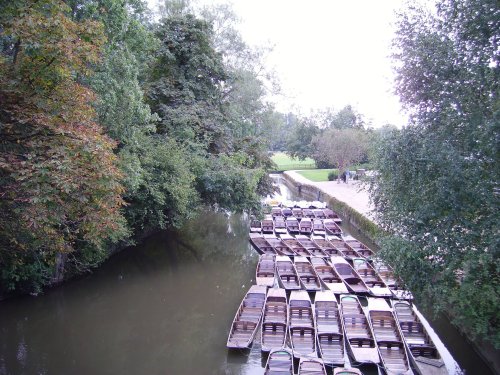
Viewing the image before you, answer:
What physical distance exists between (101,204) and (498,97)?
25.5ft

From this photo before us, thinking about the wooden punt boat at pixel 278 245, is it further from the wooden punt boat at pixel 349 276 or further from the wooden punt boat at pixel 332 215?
the wooden punt boat at pixel 332 215

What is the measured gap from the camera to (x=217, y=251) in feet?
71.2

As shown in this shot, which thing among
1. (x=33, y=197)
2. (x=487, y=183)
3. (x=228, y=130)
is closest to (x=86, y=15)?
(x=33, y=197)

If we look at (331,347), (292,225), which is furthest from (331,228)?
(331,347)

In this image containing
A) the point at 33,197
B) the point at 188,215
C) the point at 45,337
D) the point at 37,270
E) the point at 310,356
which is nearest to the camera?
the point at 33,197

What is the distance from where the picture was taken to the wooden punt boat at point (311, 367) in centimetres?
953

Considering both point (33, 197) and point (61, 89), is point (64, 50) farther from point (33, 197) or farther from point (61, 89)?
point (33, 197)

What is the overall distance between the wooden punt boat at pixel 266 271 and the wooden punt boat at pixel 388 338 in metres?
3.75

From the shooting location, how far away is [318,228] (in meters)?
23.8

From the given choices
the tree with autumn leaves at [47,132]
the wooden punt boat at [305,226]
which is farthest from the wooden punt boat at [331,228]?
the tree with autumn leaves at [47,132]

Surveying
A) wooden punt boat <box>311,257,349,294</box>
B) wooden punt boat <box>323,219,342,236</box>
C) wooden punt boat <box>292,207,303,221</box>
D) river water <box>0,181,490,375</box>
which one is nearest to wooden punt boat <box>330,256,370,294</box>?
wooden punt boat <box>311,257,349,294</box>

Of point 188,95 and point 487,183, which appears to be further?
point 188,95

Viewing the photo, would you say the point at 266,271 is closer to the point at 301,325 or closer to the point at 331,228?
the point at 301,325

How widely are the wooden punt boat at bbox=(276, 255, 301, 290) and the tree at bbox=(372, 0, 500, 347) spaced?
21.5 feet
